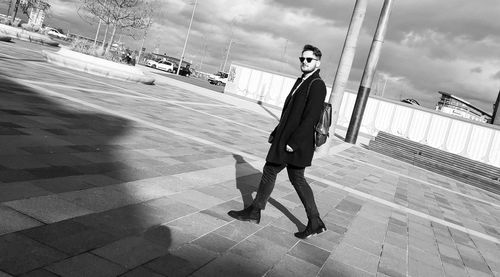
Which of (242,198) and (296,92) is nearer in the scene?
(296,92)

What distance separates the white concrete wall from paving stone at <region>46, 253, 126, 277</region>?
22983 mm

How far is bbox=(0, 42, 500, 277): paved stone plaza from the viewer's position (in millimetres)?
3012

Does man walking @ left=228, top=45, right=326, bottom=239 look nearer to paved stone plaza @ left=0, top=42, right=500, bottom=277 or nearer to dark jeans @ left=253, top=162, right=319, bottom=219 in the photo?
dark jeans @ left=253, top=162, right=319, bottom=219

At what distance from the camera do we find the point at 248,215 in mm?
4414

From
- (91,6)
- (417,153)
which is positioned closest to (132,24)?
(91,6)

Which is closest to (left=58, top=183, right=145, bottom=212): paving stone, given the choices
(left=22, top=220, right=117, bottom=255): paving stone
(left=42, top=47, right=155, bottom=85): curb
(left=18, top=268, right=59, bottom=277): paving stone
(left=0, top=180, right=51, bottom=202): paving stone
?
(left=0, top=180, right=51, bottom=202): paving stone

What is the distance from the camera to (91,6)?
68.4ft

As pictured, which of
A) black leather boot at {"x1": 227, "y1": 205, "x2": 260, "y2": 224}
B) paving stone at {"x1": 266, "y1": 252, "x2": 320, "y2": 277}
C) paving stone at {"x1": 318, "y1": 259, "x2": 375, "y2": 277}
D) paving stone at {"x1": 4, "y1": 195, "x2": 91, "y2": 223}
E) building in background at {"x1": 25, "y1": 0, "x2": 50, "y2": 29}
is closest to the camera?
paving stone at {"x1": 4, "y1": 195, "x2": 91, "y2": 223}

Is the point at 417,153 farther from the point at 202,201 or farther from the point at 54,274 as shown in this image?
the point at 54,274

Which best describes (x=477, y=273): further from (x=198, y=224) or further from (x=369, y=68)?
(x=369, y=68)

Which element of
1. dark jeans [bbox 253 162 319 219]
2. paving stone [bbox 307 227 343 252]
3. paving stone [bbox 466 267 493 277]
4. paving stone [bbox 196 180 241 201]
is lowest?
paving stone [bbox 307 227 343 252]

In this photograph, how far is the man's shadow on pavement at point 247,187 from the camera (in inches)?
200

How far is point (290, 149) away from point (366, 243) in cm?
171

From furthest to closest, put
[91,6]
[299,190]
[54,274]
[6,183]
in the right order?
[91,6], [299,190], [6,183], [54,274]
